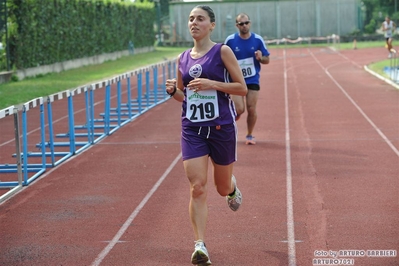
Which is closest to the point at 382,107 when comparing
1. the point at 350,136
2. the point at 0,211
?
the point at 350,136

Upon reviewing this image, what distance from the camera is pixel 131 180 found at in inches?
429

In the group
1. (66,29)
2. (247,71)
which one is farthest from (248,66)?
(66,29)

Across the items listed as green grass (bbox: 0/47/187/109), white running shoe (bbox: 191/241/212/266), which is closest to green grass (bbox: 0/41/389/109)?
green grass (bbox: 0/47/187/109)

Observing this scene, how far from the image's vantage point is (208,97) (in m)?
6.77

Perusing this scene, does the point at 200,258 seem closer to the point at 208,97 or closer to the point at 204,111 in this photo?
the point at 204,111

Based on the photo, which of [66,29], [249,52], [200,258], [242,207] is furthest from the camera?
[66,29]

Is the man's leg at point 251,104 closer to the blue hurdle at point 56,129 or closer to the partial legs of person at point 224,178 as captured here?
the blue hurdle at point 56,129

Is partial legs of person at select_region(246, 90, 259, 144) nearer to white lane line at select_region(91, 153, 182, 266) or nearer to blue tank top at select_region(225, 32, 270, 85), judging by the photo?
blue tank top at select_region(225, 32, 270, 85)

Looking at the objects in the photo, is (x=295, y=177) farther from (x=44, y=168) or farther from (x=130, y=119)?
(x=130, y=119)

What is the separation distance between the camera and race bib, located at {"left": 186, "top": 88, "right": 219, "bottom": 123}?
677 cm

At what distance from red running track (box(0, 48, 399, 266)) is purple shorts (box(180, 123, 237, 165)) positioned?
849 mm

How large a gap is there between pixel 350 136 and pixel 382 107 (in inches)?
201

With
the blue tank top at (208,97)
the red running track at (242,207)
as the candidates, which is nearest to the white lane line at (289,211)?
the red running track at (242,207)

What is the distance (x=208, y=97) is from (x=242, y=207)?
2529 mm
